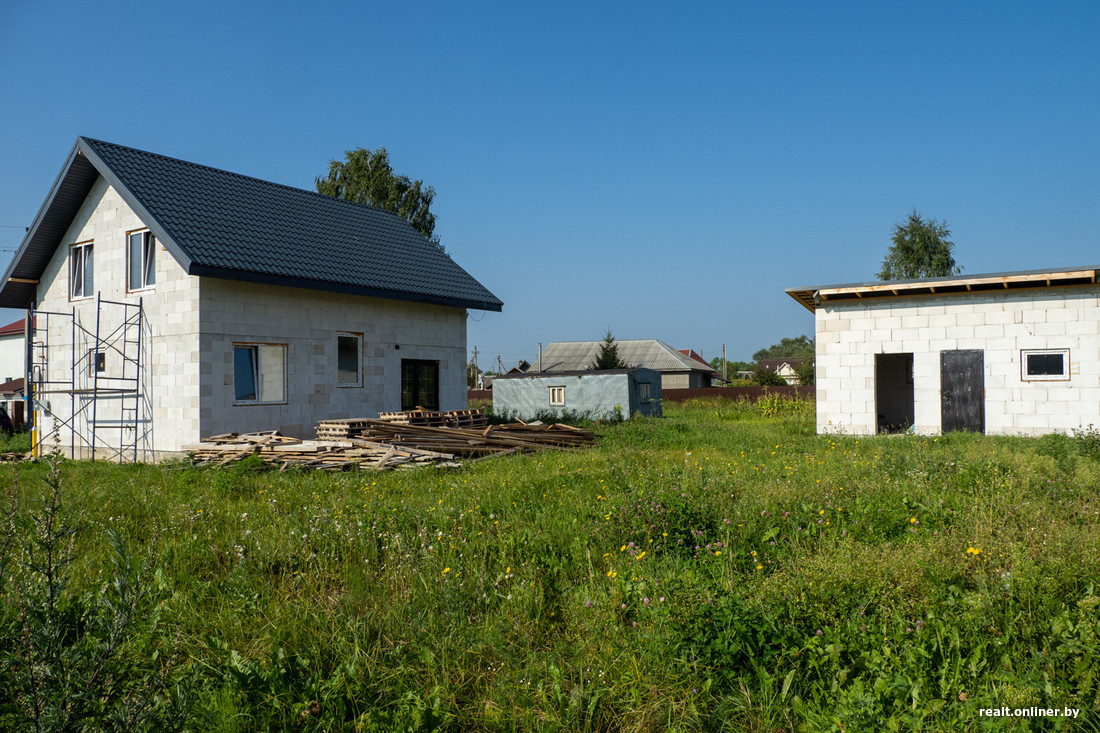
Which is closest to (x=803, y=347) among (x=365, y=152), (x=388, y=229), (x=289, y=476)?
(x=365, y=152)

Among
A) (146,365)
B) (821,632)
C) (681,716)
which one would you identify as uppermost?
(146,365)

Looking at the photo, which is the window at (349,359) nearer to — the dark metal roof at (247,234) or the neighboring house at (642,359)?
the dark metal roof at (247,234)

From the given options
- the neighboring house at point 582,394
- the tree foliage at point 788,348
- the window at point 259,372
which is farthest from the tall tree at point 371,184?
the tree foliage at point 788,348

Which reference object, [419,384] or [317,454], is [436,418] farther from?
[317,454]

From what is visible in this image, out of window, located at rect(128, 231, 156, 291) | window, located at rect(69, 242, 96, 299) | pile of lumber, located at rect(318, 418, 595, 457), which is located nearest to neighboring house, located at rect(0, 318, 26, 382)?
window, located at rect(69, 242, 96, 299)

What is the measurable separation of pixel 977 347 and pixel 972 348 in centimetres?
10

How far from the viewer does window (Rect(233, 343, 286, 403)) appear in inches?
620

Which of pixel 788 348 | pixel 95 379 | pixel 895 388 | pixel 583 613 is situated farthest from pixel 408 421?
pixel 788 348

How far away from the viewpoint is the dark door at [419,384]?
1925cm

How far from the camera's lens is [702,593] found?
15.1 ft

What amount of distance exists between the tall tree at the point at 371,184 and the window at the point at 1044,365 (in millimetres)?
28811

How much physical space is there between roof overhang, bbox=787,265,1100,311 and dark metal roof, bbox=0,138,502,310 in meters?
9.23

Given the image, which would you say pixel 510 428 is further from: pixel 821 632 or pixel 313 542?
pixel 821 632

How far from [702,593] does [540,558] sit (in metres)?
1.75
